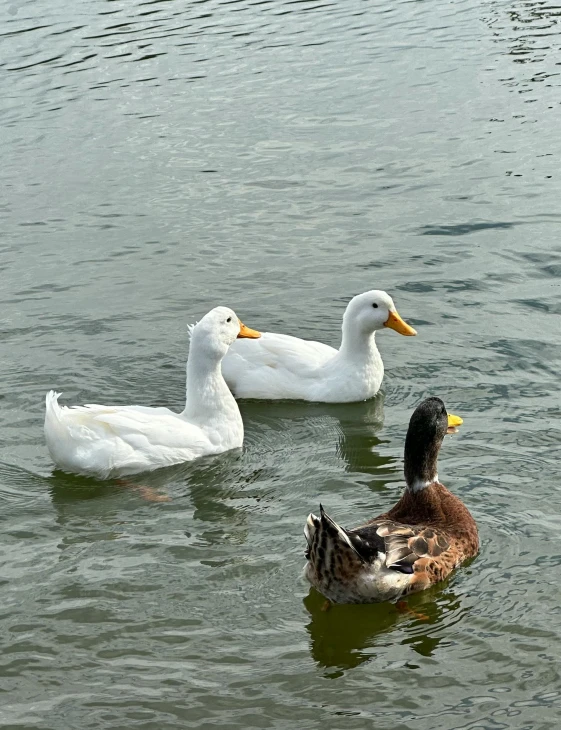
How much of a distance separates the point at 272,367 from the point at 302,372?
0.29m

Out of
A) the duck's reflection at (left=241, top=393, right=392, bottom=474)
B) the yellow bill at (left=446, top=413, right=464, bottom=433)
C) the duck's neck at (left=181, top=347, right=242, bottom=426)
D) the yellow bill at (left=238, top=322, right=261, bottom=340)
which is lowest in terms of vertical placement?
the duck's reflection at (left=241, top=393, right=392, bottom=474)

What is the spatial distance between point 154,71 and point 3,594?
48.1 feet

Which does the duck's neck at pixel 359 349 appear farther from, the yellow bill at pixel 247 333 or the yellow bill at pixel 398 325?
the yellow bill at pixel 247 333

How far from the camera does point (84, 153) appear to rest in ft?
56.6

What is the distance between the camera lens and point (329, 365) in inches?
431

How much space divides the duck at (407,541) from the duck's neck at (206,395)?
2155 mm

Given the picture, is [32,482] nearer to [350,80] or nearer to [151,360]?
[151,360]

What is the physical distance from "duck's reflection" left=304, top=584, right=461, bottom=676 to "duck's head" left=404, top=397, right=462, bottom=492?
854 mm

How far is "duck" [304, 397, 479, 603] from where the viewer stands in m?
6.97

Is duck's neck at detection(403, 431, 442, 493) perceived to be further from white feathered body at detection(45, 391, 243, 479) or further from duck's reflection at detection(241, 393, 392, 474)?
white feathered body at detection(45, 391, 243, 479)

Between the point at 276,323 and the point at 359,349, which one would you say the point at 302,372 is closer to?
the point at 359,349

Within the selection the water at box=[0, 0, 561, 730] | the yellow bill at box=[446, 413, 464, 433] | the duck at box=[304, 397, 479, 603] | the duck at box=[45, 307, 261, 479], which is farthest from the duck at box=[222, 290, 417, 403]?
the duck at box=[304, 397, 479, 603]

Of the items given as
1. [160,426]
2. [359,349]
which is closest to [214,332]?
[160,426]

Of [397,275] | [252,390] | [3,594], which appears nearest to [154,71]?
[397,275]
